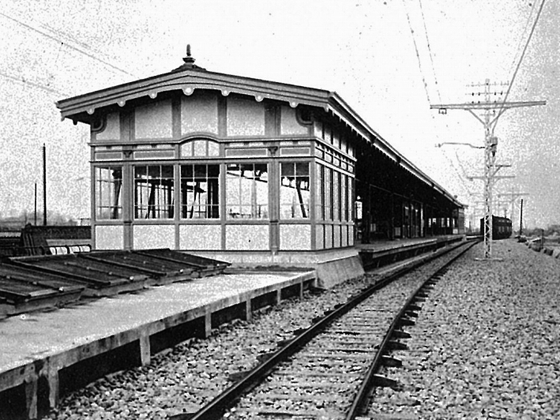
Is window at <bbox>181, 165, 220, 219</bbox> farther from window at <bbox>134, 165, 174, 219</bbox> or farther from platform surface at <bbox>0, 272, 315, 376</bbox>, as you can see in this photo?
platform surface at <bbox>0, 272, 315, 376</bbox>

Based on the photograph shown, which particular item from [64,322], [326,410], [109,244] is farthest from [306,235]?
[326,410]

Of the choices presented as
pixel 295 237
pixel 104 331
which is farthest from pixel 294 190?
pixel 104 331

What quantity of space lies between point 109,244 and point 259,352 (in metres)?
8.63

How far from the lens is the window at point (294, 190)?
1448 cm

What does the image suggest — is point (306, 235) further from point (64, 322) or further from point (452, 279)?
point (64, 322)

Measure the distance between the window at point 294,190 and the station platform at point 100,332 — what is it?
397cm

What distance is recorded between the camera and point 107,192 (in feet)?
50.8

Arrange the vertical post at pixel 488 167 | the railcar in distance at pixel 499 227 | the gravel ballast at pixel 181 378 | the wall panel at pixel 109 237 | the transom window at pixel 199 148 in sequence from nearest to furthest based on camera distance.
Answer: the gravel ballast at pixel 181 378, the transom window at pixel 199 148, the wall panel at pixel 109 237, the vertical post at pixel 488 167, the railcar in distance at pixel 499 227

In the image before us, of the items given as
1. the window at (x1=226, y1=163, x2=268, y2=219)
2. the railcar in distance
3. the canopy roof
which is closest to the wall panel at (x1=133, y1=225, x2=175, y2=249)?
the window at (x1=226, y1=163, x2=268, y2=219)

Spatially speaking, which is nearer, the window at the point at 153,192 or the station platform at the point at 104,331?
the station platform at the point at 104,331

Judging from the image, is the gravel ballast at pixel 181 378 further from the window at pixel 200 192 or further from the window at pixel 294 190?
the window at pixel 200 192

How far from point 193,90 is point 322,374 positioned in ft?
30.3

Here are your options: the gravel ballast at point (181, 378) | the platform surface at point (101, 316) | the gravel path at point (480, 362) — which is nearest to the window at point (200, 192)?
the platform surface at point (101, 316)

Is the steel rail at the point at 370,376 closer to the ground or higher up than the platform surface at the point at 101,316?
closer to the ground
